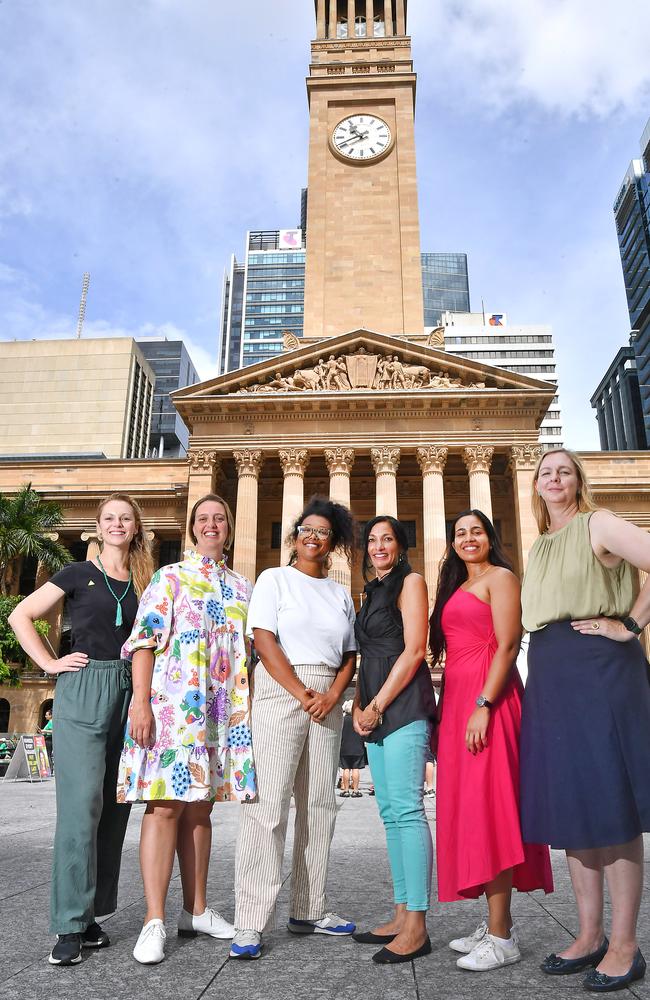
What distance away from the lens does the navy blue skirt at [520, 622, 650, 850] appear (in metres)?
3.63

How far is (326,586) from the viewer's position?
482 centimetres

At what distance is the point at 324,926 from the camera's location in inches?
167

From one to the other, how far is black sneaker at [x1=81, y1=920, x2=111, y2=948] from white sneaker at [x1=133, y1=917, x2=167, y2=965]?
247 mm

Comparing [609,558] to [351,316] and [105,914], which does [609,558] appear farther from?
[351,316]

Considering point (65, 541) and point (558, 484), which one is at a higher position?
point (65, 541)

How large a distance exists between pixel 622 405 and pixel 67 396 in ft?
236

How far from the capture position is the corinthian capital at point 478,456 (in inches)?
1137

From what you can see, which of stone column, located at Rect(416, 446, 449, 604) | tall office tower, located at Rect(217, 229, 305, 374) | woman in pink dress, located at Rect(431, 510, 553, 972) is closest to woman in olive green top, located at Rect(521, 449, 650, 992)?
woman in pink dress, located at Rect(431, 510, 553, 972)

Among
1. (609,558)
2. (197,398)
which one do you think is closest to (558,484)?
(609,558)

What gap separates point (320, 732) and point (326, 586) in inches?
35.4

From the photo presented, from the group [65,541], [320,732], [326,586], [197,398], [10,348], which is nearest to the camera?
[320,732]

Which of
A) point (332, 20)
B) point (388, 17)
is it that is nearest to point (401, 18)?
point (388, 17)

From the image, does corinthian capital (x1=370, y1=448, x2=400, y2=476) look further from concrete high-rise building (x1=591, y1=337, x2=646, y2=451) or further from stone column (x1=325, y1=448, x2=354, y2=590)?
concrete high-rise building (x1=591, y1=337, x2=646, y2=451)

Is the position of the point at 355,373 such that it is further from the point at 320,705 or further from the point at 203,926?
the point at 203,926
